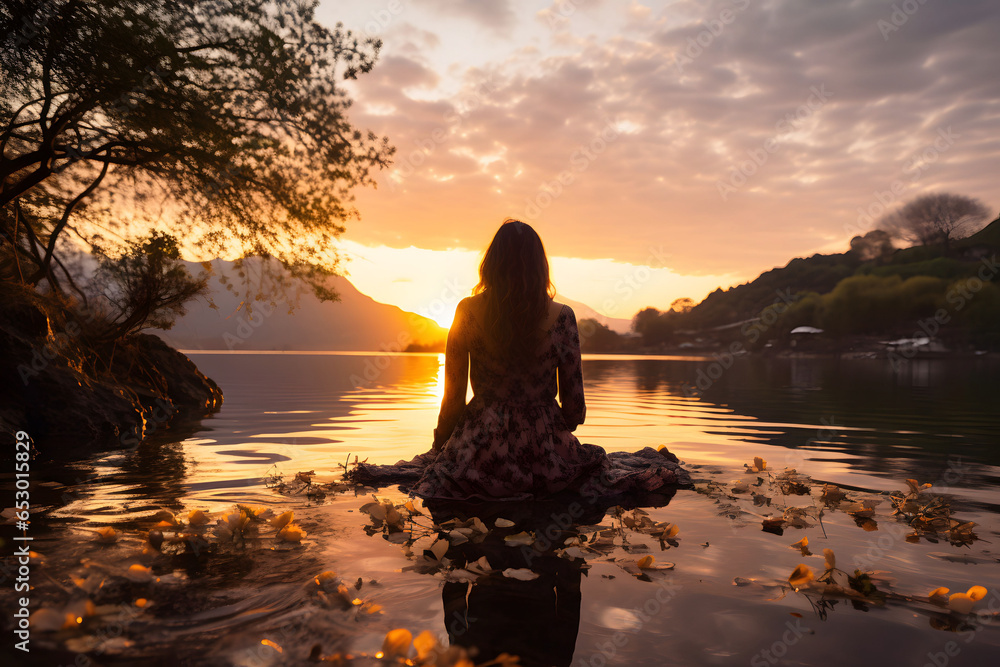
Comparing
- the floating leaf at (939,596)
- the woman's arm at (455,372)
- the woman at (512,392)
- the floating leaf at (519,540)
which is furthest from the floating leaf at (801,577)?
the woman's arm at (455,372)

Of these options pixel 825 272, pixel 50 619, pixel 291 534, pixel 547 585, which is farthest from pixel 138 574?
pixel 825 272

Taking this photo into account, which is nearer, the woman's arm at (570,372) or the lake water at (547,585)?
the lake water at (547,585)

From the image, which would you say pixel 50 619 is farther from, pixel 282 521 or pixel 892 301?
pixel 892 301

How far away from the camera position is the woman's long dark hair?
4793 millimetres

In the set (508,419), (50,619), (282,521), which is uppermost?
(508,419)

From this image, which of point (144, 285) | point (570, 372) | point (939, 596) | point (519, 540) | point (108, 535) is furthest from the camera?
point (144, 285)

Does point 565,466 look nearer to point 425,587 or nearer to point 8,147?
point 425,587

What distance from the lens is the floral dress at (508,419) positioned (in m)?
5.18

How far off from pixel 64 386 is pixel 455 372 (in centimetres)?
A: 806

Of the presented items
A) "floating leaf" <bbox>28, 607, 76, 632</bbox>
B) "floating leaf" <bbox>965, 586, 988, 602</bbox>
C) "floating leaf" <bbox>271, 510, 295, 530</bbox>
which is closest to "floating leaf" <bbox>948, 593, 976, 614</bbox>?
"floating leaf" <bbox>965, 586, 988, 602</bbox>

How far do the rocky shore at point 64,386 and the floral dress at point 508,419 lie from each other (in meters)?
5.84

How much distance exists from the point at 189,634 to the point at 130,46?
30.8 feet

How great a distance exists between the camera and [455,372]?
5.32 m

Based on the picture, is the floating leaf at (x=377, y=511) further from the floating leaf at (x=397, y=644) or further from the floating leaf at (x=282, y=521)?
the floating leaf at (x=397, y=644)
